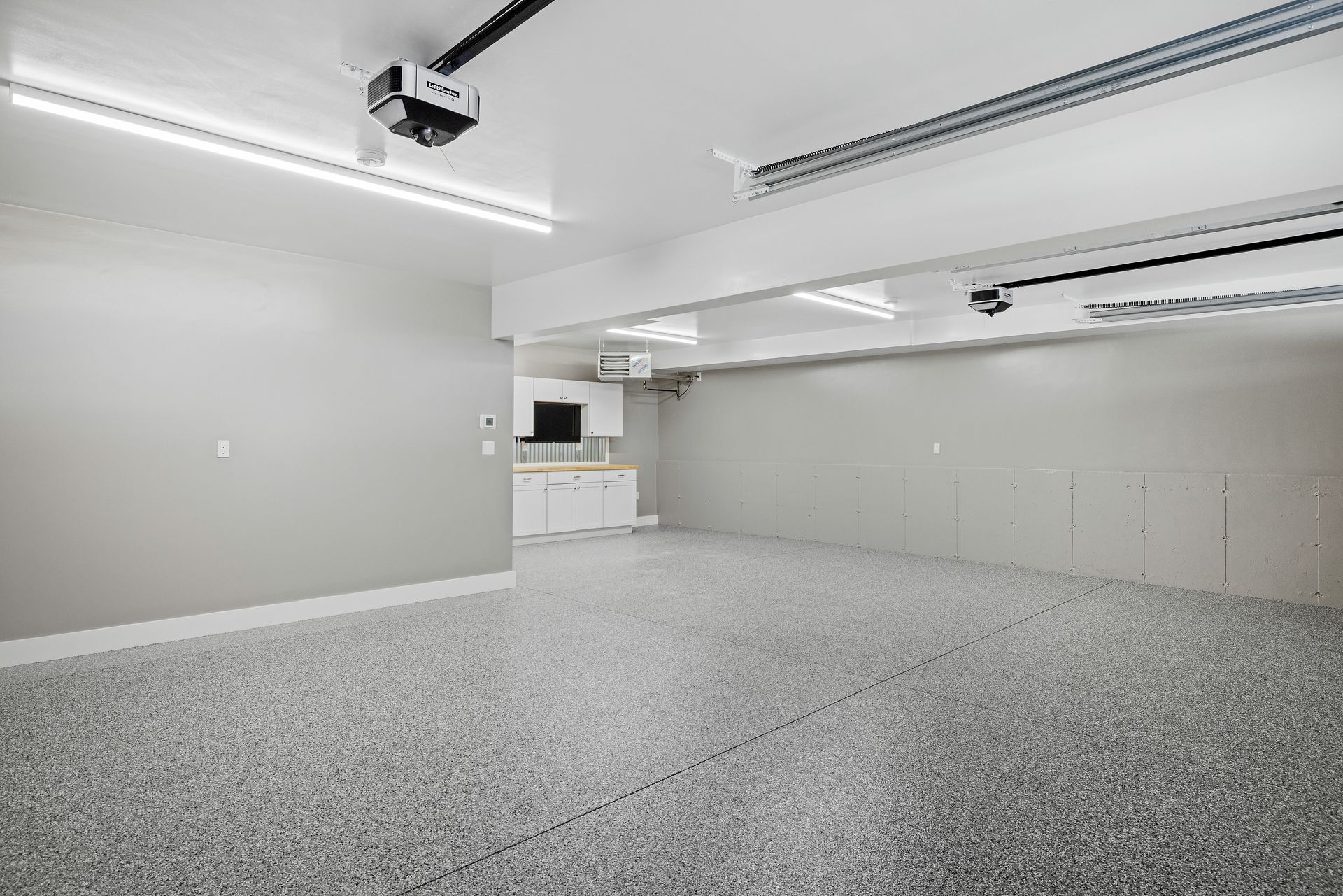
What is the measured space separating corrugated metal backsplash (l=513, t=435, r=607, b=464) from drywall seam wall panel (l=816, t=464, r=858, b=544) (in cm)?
320

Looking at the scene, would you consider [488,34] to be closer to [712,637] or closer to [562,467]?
[712,637]

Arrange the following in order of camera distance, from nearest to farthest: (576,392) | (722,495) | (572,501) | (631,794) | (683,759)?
(631,794)
(683,759)
(572,501)
(576,392)
(722,495)

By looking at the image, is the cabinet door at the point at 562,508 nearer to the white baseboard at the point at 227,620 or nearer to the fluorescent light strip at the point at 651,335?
the fluorescent light strip at the point at 651,335

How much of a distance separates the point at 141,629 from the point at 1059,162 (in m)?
5.69

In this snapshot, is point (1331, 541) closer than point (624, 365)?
Yes

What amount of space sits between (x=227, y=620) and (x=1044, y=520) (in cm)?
723

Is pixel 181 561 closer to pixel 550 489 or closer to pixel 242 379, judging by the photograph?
pixel 242 379

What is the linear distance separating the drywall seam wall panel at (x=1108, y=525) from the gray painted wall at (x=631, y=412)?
595cm

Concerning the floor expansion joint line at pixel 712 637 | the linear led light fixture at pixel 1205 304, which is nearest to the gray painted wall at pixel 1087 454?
the linear led light fixture at pixel 1205 304

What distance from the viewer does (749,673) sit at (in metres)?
3.86

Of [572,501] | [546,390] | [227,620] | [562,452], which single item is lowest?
[227,620]

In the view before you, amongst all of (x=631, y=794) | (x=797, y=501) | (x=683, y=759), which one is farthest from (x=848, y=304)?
(x=631, y=794)

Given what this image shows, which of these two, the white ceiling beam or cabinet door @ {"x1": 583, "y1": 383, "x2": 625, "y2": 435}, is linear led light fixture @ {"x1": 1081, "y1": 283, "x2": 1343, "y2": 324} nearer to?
the white ceiling beam

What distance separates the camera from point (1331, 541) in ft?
18.6
